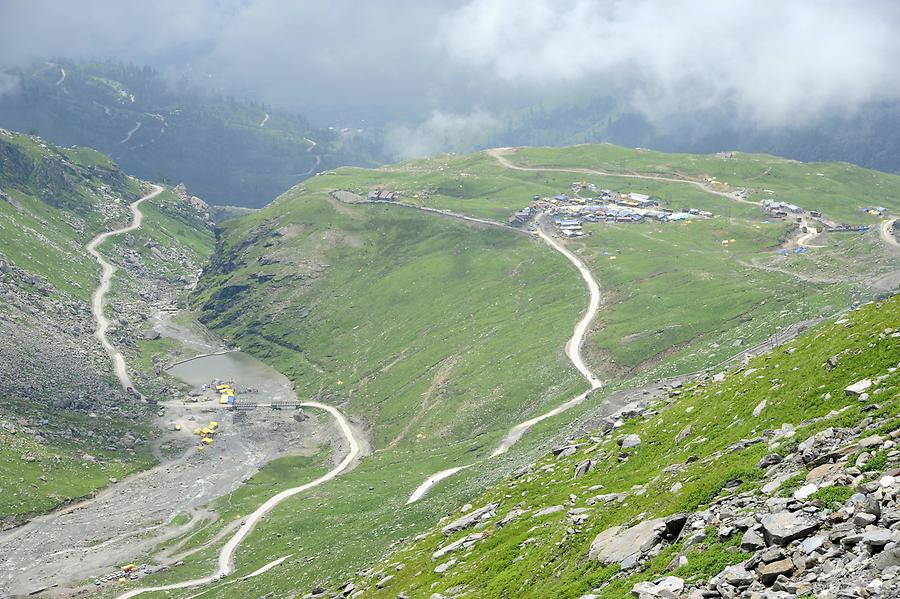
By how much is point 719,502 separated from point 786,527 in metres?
7.96

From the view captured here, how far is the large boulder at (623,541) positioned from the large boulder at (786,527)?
783 centimetres

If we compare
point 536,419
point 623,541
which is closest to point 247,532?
point 536,419

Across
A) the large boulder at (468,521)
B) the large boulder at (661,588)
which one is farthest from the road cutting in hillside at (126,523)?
the large boulder at (661,588)

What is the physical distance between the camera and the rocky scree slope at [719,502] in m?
28.4

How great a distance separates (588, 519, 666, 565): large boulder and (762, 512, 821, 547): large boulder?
25.7 ft

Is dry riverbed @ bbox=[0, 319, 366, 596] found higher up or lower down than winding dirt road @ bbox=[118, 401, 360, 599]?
higher up

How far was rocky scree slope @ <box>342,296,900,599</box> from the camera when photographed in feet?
93.2

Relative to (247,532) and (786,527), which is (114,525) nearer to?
(247,532)

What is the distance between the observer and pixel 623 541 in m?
40.4

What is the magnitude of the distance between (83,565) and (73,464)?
161 feet

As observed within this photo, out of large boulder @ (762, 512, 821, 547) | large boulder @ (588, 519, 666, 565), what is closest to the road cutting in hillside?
large boulder @ (588, 519, 666, 565)

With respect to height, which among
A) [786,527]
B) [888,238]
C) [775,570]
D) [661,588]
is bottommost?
[888,238]

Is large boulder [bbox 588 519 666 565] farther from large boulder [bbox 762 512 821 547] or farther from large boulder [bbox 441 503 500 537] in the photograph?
large boulder [bbox 441 503 500 537]

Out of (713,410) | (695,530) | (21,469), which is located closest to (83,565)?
(21,469)
